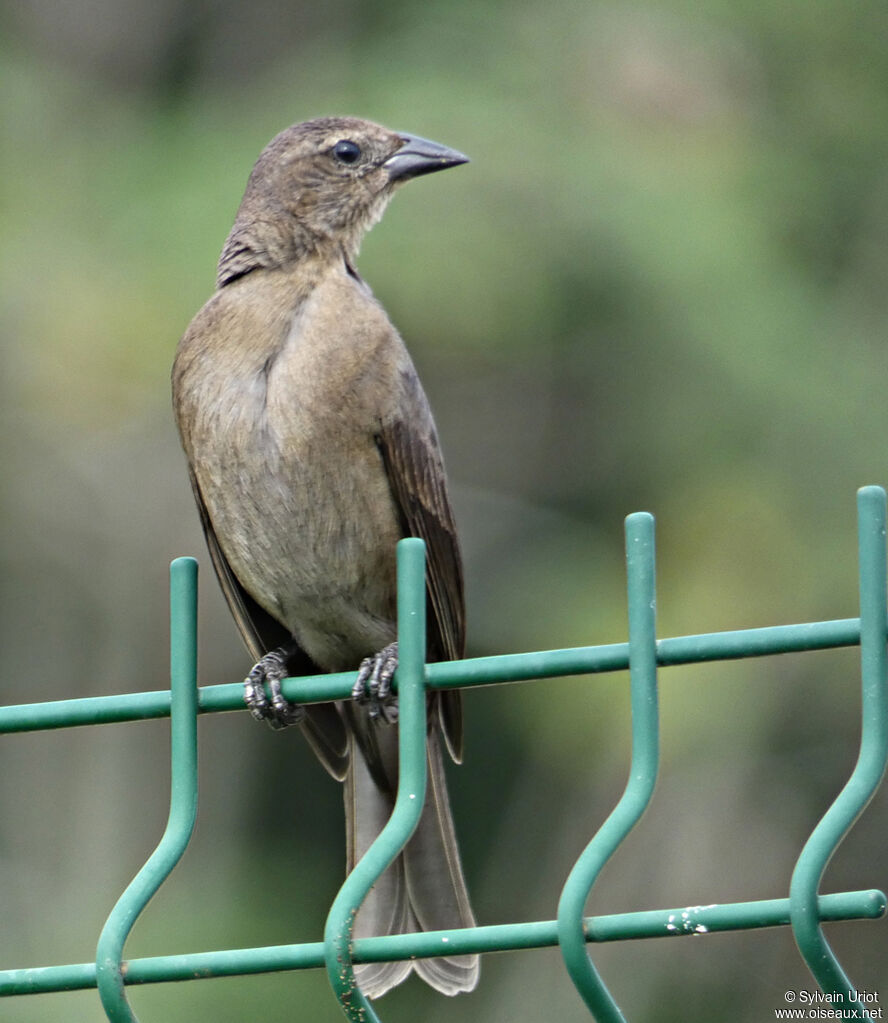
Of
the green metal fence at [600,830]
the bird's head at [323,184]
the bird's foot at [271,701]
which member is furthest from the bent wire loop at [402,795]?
the bird's head at [323,184]

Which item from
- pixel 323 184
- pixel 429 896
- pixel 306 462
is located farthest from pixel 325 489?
pixel 323 184

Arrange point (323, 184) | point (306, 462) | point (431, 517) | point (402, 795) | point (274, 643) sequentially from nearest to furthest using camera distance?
point (402, 795) < point (306, 462) < point (431, 517) < point (274, 643) < point (323, 184)

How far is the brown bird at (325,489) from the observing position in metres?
4.19

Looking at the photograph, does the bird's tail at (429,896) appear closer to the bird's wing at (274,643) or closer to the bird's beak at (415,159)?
the bird's wing at (274,643)

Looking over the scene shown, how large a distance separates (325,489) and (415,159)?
4.33 feet

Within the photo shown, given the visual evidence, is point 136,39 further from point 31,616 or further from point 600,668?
point 600,668

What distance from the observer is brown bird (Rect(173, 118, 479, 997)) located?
419cm

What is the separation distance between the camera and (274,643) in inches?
188

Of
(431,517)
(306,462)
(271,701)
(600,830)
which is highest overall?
(306,462)

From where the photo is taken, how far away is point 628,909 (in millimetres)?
6609

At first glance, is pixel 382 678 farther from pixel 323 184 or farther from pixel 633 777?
pixel 323 184

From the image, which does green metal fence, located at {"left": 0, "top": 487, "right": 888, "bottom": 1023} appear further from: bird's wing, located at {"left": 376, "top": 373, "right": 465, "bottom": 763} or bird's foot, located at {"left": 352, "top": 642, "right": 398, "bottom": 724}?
bird's wing, located at {"left": 376, "top": 373, "right": 465, "bottom": 763}

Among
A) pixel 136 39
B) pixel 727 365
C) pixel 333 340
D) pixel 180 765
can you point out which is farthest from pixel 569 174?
pixel 180 765

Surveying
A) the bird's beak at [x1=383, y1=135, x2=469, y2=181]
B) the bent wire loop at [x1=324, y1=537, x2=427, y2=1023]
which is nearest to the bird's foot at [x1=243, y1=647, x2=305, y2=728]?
the bent wire loop at [x1=324, y1=537, x2=427, y2=1023]
